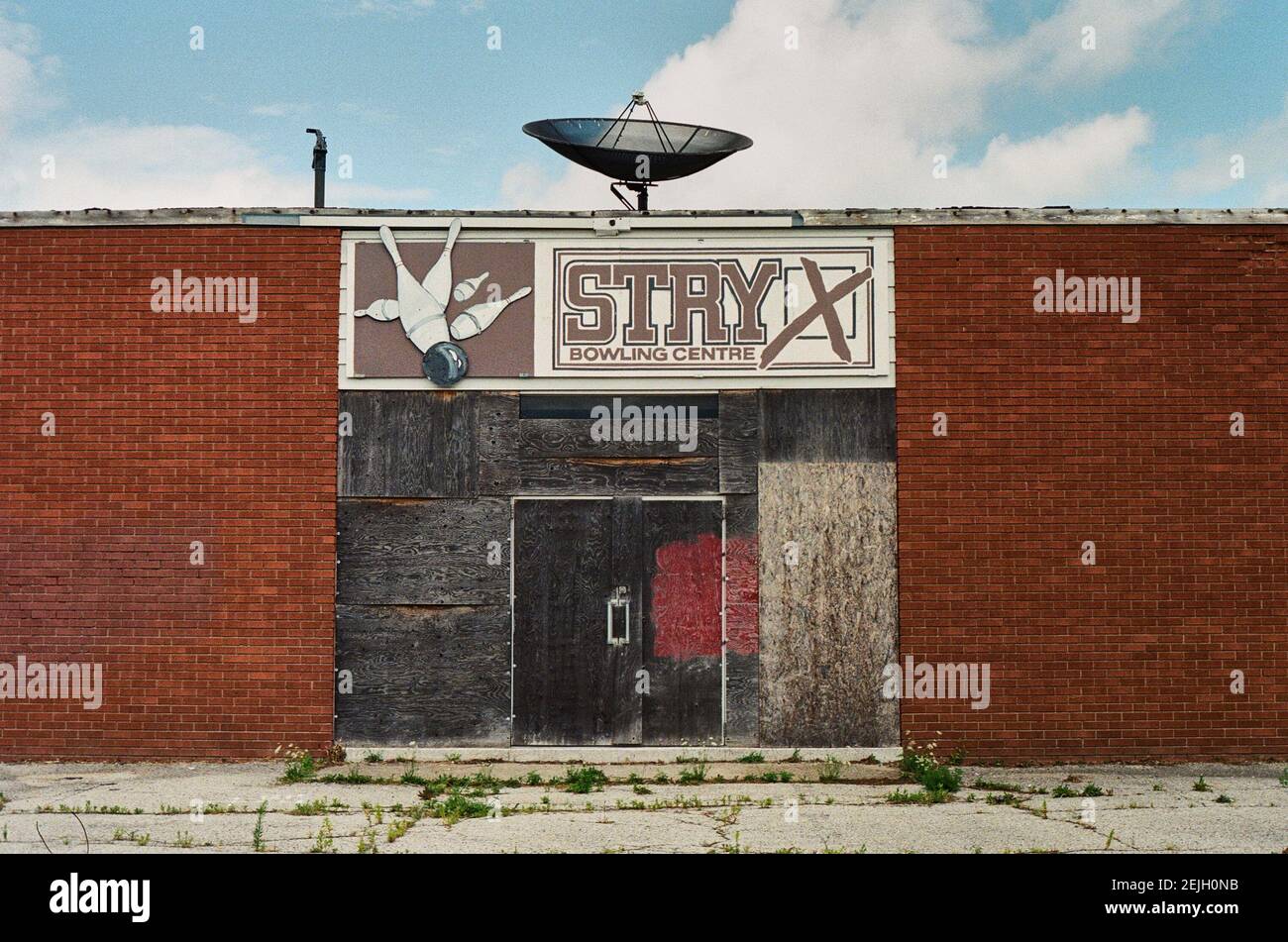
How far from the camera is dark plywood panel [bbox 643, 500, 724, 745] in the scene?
11672 millimetres

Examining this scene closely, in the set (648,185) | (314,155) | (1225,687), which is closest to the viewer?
(1225,687)

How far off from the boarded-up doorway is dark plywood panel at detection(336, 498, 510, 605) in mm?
227

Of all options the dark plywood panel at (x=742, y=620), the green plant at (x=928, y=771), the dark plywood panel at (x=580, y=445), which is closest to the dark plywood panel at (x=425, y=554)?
the dark plywood panel at (x=580, y=445)

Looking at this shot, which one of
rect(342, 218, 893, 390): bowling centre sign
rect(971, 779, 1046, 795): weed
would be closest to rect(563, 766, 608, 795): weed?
rect(971, 779, 1046, 795): weed

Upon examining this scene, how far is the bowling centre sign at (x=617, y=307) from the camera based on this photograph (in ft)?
39.1

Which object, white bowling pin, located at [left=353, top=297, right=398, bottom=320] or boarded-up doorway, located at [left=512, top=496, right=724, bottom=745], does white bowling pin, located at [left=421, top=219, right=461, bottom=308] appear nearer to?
white bowling pin, located at [left=353, top=297, right=398, bottom=320]

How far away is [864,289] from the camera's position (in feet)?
39.3

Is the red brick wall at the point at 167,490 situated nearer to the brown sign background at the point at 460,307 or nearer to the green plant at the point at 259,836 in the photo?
the brown sign background at the point at 460,307

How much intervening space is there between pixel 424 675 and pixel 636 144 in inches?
221

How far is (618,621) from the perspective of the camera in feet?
38.6

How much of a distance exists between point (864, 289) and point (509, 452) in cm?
368

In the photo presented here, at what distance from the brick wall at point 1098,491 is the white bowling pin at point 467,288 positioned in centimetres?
397

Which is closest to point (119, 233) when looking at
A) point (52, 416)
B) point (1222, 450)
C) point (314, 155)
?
point (52, 416)

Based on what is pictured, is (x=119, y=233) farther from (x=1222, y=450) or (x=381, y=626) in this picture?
(x=1222, y=450)
